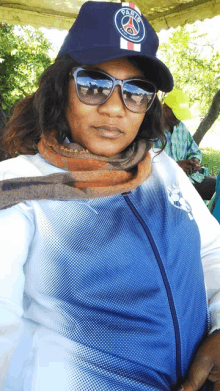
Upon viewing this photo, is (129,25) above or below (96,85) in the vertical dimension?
above

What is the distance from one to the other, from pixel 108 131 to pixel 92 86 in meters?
0.19

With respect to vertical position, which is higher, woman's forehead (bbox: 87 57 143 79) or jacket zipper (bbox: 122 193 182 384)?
woman's forehead (bbox: 87 57 143 79)

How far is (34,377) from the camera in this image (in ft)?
3.11

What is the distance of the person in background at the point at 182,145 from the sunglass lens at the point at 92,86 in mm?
2607

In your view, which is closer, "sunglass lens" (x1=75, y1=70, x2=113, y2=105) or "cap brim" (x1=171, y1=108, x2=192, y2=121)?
"sunglass lens" (x1=75, y1=70, x2=113, y2=105)

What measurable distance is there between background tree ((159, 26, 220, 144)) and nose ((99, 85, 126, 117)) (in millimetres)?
10394

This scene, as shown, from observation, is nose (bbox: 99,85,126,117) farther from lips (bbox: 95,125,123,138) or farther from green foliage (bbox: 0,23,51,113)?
green foliage (bbox: 0,23,51,113)

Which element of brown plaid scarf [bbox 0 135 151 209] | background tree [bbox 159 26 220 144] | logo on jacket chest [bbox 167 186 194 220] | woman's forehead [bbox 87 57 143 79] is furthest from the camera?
background tree [bbox 159 26 220 144]

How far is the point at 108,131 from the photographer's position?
4.02 feet

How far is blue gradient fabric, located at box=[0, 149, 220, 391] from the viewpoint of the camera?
3.14 ft

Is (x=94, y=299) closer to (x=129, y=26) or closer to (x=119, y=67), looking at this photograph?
(x=119, y=67)

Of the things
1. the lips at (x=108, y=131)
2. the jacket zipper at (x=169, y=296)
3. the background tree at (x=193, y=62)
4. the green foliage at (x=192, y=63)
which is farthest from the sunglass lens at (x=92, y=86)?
the green foliage at (x=192, y=63)

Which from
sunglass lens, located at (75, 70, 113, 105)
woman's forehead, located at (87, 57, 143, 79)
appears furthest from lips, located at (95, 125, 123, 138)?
woman's forehead, located at (87, 57, 143, 79)

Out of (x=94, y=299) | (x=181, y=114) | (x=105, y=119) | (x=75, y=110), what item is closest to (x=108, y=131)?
(x=105, y=119)
